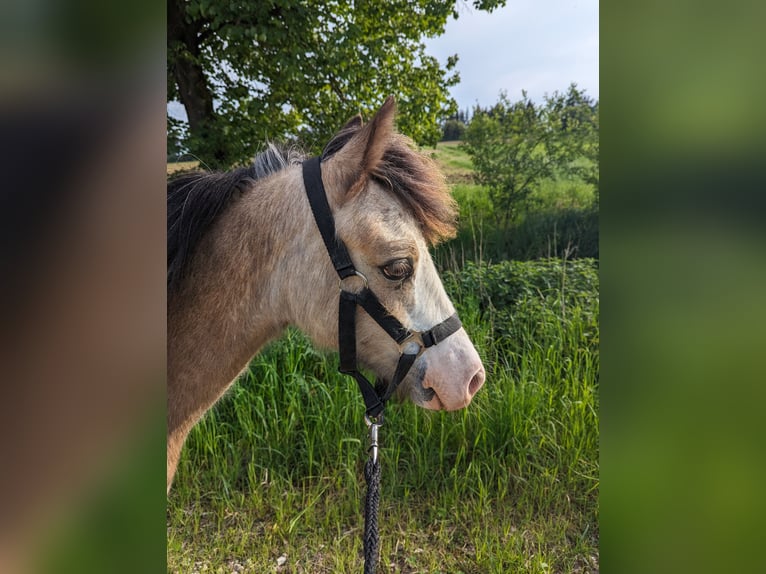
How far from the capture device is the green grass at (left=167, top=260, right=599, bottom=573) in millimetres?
2221

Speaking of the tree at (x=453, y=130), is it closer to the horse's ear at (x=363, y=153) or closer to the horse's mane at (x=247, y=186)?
the horse's mane at (x=247, y=186)

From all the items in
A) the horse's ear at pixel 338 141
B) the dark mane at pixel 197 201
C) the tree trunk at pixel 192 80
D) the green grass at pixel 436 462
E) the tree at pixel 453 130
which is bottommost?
the green grass at pixel 436 462

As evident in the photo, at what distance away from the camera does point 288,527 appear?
7.43 ft

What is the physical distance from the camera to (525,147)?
2.66 meters

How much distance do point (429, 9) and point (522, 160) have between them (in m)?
0.93

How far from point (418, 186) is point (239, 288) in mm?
688

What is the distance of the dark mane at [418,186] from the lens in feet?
5.15

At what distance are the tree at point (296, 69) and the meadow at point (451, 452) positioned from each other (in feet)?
1.46
